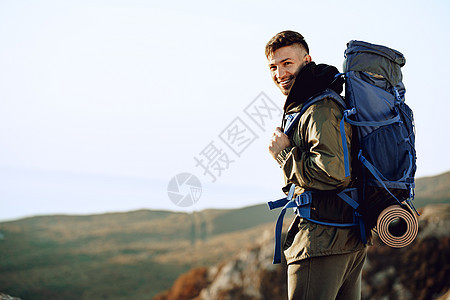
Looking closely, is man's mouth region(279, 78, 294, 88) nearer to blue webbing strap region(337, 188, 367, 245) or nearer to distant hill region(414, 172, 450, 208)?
blue webbing strap region(337, 188, 367, 245)

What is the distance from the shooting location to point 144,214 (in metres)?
16.8

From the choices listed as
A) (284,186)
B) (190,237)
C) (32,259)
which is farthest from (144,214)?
(284,186)

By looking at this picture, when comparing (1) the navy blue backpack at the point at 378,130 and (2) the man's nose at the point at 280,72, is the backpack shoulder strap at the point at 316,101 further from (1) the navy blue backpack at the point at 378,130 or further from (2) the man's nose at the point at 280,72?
(2) the man's nose at the point at 280,72

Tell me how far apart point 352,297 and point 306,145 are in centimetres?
99

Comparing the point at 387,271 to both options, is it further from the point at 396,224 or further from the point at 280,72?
the point at 280,72

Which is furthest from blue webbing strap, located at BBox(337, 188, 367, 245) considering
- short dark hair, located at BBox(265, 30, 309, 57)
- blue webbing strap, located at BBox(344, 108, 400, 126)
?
short dark hair, located at BBox(265, 30, 309, 57)

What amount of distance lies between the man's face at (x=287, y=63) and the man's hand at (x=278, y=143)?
320 mm

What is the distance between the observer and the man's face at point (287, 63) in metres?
2.73

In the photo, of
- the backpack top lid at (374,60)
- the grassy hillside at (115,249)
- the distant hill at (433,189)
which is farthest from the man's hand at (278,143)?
the distant hill at (433,189)

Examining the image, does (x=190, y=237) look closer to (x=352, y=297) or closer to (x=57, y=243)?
(x=57, y=243)

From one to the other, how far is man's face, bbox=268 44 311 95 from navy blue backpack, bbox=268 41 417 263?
11.0 inches

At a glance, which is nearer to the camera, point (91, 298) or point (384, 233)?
point (384, 233)

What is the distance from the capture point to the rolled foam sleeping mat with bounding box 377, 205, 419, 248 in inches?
92.0

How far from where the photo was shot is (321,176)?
7.74ft
